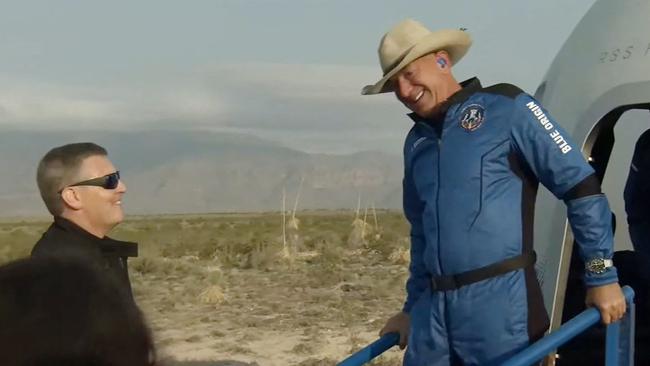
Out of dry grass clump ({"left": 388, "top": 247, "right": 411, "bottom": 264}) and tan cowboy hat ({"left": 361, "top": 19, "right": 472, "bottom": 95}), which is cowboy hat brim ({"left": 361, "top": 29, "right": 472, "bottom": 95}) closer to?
tan cowboy hat ({"left": 361, "top": 19, "right": 472, "bottom": 95})

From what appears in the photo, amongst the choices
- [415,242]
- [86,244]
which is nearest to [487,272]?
[415,242]

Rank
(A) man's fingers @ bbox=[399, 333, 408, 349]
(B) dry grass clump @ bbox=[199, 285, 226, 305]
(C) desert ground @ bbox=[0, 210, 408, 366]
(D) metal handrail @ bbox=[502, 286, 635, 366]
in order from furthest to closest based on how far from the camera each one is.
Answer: (B) dry grass clump @ bbox=[199, 285, 226, 305], (C) desert ground @ bbox=[0, 210, 408, 366], (A) man's fingers @ bbox=[399, 333, 408, 349], (D) metal handrail @ bbox=[502, 286, 635, 366]

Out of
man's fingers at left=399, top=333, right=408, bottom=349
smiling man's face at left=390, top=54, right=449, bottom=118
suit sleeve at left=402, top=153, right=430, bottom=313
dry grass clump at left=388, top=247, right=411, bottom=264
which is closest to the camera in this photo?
smiling man's face at left=390, top=54, right=449, bottom=118

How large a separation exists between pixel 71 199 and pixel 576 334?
1866 mm

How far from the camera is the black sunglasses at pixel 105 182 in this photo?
10.9 ft

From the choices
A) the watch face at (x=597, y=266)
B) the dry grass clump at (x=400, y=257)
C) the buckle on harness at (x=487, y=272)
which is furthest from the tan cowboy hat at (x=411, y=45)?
the dry grass clump at (x=400, y=257)

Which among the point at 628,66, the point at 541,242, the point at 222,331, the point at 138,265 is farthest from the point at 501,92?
the point at 138,265

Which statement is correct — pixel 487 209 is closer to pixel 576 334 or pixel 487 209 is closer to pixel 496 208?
pixel 496 208

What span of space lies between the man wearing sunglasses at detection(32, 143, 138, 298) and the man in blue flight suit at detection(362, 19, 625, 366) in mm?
1146

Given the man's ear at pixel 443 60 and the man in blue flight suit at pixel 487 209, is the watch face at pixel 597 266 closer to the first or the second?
the man in blue flight suit at pixel 487 209

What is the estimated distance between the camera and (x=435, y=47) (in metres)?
3.50

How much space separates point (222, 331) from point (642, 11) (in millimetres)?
8930

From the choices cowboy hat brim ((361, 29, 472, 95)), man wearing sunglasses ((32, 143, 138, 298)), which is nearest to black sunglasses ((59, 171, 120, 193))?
man wearing sunglasses ((32, 143, 138, 298))

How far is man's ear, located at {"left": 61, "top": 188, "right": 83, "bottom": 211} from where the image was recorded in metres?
3.32
